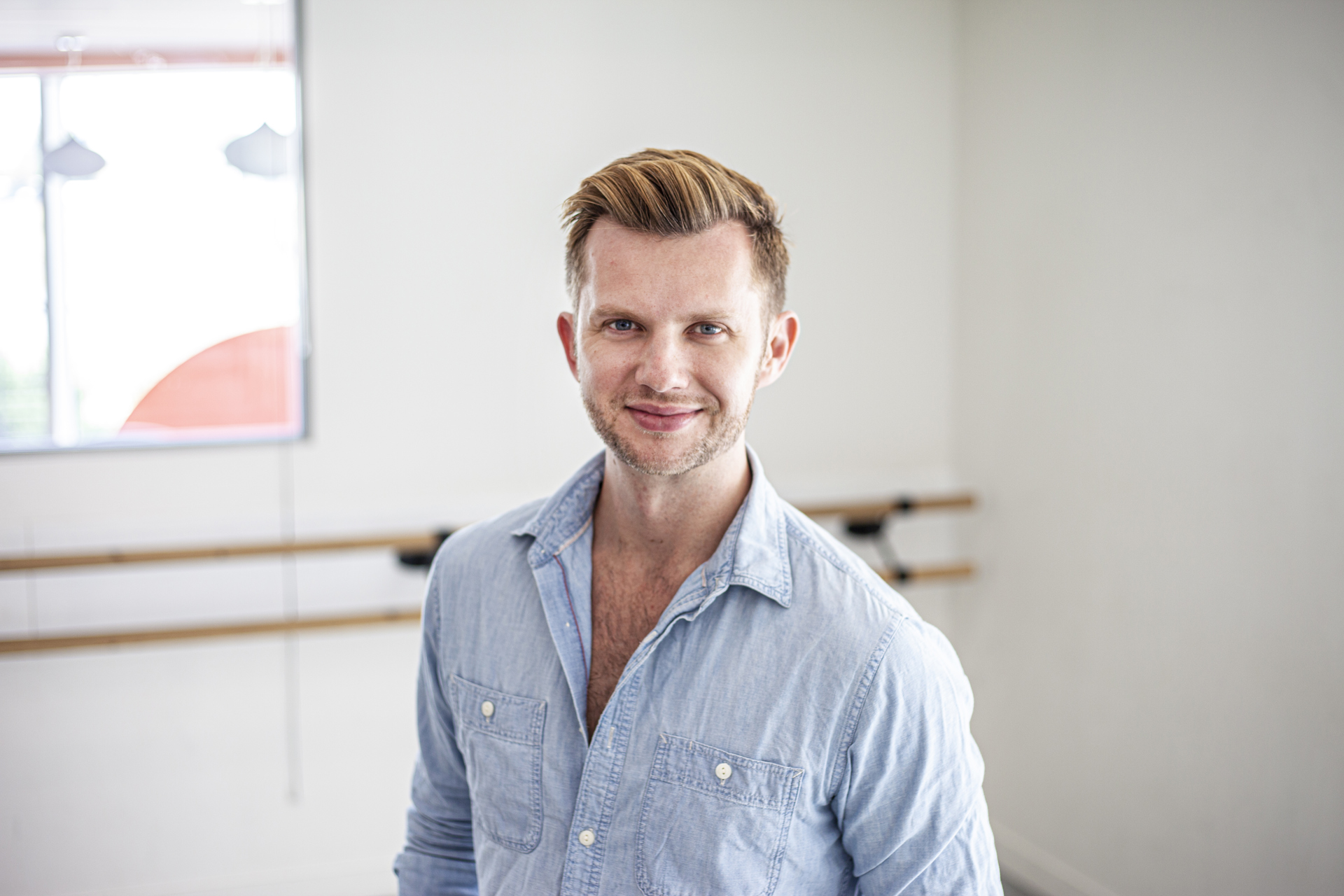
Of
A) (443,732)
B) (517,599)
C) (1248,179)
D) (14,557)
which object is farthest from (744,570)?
(14,557)

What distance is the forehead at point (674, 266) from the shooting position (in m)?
1.03

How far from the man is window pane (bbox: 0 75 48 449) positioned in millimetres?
1884

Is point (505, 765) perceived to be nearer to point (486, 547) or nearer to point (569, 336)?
point (486, 547)

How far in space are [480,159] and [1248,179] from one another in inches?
71.8

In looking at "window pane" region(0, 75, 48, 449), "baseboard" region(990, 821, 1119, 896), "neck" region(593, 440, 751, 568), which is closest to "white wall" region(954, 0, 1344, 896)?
"baseboard" region(990, 821, 1119, 896)

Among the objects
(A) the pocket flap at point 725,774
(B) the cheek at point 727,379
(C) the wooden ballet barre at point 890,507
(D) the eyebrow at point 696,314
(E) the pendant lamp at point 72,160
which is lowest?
(A) the pocket flap at point 725,774

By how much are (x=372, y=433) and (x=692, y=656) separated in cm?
181

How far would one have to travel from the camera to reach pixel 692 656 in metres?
1.04

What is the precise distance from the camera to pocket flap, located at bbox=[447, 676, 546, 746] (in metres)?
1.08

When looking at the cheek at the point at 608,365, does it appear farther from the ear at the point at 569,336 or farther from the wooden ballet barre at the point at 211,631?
the wooden ballet barre at the point at 211,631

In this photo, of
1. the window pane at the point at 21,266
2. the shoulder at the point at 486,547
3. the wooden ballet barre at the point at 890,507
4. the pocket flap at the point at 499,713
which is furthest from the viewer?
the wooden ballet barre at the point at 890,507

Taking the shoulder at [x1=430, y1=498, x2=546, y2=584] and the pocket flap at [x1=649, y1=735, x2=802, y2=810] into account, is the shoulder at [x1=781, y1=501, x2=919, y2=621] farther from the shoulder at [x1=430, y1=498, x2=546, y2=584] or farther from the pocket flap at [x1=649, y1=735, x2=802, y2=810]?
the shoulder at [x1=430, y1=498, x2=546, y2=584]

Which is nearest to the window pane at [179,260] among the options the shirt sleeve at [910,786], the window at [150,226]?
the window at [150,226]

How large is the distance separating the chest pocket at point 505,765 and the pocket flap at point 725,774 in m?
0.15
